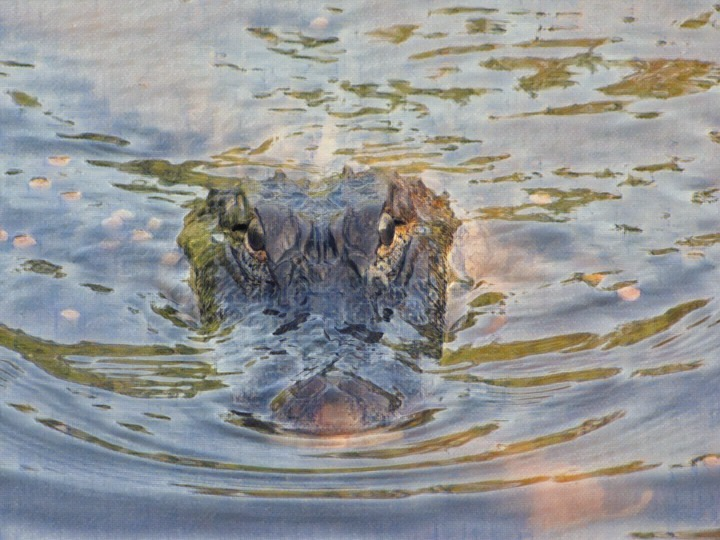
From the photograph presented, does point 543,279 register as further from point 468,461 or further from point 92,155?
point 92,155

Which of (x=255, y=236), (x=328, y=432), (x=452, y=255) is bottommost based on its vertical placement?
(x=452, y=255)

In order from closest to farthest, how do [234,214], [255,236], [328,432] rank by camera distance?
[328,432] → [255,236] → [234,214]

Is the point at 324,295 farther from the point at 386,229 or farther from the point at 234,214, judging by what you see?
the point at 234,214

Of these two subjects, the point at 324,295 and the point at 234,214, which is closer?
the point at 324,295

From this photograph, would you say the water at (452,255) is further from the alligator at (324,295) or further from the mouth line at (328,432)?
the alligator at (324,295)

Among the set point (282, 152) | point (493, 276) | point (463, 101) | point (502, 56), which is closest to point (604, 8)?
point (502, 56)

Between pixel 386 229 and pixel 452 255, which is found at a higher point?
pixel 386 229

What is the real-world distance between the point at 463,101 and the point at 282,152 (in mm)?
1587

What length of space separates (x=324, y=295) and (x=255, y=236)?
677mm

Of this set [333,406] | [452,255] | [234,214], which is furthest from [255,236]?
[333,406]

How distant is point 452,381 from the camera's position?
18.9 feet

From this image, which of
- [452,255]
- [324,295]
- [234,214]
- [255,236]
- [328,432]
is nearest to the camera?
[328,432]

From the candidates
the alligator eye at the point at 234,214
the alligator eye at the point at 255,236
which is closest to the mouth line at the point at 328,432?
the alligator eye at the point at 255,236

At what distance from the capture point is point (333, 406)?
5078mm
